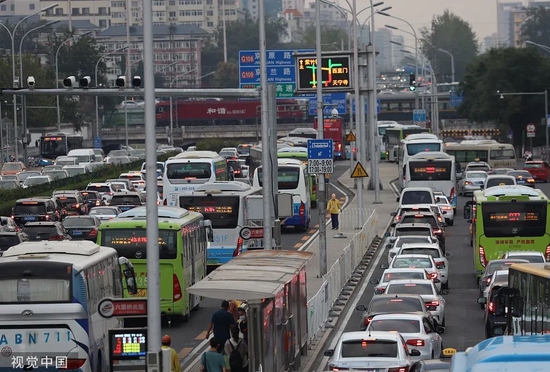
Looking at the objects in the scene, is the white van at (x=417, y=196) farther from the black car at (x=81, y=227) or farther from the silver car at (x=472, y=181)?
the silver car at (x=472, y=181)

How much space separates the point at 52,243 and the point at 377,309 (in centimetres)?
655

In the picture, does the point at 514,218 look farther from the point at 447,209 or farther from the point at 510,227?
the point at 447,209

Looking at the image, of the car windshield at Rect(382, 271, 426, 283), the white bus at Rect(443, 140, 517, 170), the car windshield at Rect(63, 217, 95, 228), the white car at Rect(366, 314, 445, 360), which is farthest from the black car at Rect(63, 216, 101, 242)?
the white bus at Rect(443, 140, 517, 170)

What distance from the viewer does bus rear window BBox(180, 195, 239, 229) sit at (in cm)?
3703

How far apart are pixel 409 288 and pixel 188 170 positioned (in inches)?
1049

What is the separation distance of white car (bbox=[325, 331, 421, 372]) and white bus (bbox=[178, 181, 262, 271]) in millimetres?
17190

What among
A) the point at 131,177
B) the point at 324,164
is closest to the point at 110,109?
the point at 131,177

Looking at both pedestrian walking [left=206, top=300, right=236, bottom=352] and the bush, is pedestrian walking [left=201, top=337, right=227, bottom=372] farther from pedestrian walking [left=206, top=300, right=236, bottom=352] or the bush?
the bush

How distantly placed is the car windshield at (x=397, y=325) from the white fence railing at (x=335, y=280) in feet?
9.52

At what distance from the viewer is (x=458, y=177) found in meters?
72.8

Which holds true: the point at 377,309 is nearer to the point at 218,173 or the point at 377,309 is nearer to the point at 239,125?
the point at 218,173

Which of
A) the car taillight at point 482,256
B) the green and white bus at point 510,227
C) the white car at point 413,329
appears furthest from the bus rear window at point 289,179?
the white car at point 413,329

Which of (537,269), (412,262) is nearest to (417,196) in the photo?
(412,262)

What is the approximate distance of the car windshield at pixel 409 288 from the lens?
27016 millimetres
